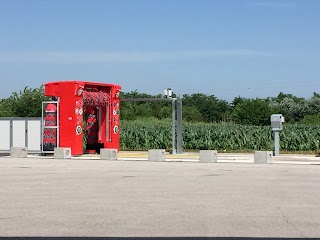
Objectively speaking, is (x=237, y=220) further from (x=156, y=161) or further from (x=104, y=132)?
(x=104, y=132)

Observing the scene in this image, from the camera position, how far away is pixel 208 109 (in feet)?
379

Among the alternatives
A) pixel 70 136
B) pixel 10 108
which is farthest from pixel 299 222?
pixel 10 108

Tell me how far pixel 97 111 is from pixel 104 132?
47.9 inches

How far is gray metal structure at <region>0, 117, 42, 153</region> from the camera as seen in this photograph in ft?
118

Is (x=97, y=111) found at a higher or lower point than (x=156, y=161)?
higher

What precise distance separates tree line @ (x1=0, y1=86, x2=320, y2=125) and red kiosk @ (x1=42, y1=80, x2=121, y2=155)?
26920 millimetres

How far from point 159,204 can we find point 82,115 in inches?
840

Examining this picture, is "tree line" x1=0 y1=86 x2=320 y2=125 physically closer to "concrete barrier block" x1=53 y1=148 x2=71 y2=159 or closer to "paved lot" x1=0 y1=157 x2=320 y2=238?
"concrete barrier block" x1=53 y1=148 x2=71 y2=159

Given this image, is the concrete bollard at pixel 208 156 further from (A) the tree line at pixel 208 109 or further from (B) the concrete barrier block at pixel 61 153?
(A) the tree line at pixel 208 109

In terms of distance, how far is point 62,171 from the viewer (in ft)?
79.6

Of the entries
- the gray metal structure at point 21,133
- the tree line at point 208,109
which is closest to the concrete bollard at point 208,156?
the gray metal structure at point 21,133

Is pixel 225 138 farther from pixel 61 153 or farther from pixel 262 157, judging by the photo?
pixel 262 157

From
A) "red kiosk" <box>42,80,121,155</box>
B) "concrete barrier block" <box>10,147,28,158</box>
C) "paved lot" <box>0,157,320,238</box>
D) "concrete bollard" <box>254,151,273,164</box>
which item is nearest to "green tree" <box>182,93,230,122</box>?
"red kiosk" <box>42,80,121,155</box>

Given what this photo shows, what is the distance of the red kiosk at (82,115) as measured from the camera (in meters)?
34.2
